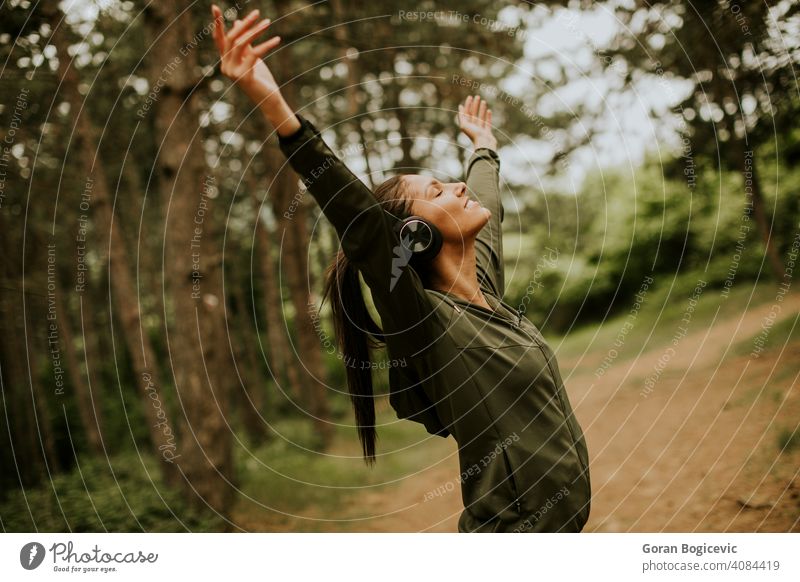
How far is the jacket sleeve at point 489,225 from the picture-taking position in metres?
3.46

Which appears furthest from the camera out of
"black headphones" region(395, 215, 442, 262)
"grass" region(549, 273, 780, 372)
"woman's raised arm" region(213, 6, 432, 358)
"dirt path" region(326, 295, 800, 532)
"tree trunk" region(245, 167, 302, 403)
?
"tree trunk" region(245, 167, 302, 403)

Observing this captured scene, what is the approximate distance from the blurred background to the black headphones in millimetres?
758

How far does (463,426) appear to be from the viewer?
8.79ft

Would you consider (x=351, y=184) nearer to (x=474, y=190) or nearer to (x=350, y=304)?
(x=350, y=304)

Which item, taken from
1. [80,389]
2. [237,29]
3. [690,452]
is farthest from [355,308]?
[80,389]

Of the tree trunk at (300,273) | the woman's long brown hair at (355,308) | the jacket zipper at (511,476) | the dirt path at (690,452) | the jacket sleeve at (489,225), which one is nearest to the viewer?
the jacket zipper at (511,476)

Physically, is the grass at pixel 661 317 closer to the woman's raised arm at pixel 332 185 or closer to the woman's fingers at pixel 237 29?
the woman's raised arm at pixel 332 185

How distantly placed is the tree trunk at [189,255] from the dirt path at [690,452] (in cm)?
222

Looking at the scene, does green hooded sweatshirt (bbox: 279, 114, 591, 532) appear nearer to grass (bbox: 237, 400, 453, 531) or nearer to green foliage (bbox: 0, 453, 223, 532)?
grass (bbox: 237, 400, 453, 531)

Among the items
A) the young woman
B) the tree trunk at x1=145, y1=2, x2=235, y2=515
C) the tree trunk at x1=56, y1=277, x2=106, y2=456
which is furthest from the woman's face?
the tree trunk at x1=56, y1=277, x2=106, y2=456

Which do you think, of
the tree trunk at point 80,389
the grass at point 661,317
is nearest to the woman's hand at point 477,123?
the grass at point 661,317

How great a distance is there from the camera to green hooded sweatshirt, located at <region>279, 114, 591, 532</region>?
97.1 inches

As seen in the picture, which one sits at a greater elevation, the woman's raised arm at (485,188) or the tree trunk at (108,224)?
the tree trunk at (108,224)
